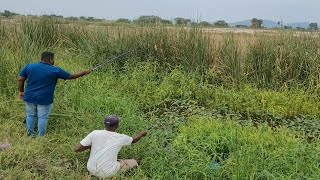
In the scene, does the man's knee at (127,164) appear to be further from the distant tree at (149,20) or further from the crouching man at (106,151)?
the distant tree at (149,20)

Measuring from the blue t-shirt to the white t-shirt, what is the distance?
138 centimetres

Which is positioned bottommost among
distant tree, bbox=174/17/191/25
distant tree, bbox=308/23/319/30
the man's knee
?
the man's knee

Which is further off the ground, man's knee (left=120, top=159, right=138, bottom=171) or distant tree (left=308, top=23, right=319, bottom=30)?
distant tree (left=308, top=23, right=319, bottom=30)

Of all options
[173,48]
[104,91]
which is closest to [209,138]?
[104,91]

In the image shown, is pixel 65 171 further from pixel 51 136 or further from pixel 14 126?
pixel 14 126

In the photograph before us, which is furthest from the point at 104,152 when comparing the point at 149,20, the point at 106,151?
the point at 149,20

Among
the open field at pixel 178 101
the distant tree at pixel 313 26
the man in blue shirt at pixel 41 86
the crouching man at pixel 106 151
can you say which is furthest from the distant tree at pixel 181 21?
the crouching man at pixel 106 151

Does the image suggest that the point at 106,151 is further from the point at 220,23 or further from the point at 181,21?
the point at 220,23

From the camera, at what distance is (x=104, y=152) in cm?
458

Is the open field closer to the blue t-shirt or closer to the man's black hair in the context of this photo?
the blue t-shirt

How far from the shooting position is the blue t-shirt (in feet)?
18.7

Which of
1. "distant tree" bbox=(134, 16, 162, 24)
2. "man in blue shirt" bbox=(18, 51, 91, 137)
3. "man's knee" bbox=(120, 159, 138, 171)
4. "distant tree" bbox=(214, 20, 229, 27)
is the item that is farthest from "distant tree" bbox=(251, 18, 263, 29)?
"man's knee" bbox=(120, 159, 138, 171)

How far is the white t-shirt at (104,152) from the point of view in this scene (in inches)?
180

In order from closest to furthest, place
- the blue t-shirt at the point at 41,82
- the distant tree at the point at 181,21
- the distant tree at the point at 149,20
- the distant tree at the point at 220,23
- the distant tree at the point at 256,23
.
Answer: the blue t-shirt at the point at 41,82 → the distant tree at the point at 181,21 → the distant tree at the point at 149,20 → the distant tree at the point at 256,23 → the distant tree at the point at 220,23
